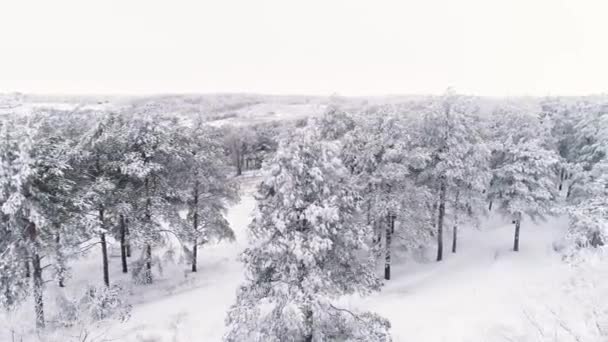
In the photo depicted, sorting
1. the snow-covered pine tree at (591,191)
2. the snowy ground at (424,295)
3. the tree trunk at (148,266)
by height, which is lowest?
the snowy ground at (424,295)

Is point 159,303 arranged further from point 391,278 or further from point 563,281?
point 563,281

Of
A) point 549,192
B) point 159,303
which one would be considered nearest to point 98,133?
point 159,303

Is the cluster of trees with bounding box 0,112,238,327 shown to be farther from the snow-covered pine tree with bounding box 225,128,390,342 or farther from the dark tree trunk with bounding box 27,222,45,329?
the snow-covered pine tree with bounding box 225,128,390,342

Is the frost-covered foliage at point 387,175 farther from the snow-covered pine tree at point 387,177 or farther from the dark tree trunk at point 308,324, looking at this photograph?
the dark tree trunk at point 308,324

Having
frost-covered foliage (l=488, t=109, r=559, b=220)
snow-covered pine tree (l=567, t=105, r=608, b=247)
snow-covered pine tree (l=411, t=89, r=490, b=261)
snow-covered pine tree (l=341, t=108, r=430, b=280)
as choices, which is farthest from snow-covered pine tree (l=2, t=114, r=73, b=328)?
frost-covered foliage (l=488, t=109, r=559, b=220)

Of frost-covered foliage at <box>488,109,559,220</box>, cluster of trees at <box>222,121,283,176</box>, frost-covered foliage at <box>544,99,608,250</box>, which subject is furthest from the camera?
cluster of trees at <box>222,121,283,176</box>

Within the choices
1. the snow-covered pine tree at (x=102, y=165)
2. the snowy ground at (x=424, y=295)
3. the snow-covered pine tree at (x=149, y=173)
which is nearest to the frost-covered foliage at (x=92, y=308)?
the snowy ground at (x=424, y=295)
